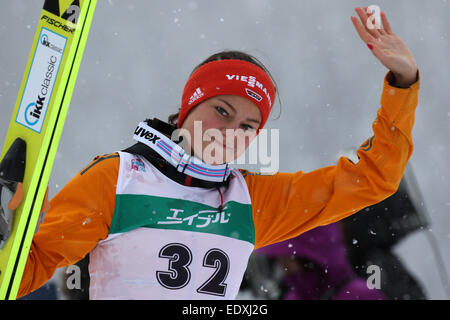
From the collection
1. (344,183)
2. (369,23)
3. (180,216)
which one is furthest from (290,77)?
(180,216)

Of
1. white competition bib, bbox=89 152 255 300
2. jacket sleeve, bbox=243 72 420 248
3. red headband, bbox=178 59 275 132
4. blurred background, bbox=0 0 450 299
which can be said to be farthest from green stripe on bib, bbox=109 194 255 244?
blurred background, bbox=0 0 450 299

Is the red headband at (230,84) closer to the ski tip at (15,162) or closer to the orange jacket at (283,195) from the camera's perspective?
the orange jacket at (283,195)

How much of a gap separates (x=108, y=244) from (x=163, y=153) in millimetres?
333

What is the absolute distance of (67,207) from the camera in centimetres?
138

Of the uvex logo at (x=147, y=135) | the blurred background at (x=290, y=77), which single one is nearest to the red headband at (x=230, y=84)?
the uvex logo at (x=147, y=135)

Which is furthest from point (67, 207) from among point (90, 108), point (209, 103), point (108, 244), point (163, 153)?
point (90, 108)

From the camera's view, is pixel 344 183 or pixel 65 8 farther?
pixel 344 183

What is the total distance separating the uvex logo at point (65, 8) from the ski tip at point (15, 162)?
411 mm

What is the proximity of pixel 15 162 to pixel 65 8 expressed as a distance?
520 millimetres

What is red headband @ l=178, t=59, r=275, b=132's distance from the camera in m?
1.69

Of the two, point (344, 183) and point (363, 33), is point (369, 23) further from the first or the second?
point (344, 183)

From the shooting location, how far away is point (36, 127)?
1.40m

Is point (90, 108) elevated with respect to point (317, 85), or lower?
lower
